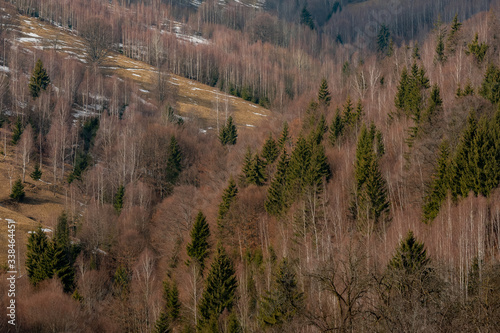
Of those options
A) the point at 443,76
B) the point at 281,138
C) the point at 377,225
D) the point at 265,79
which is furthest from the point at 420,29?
the point at 377,225

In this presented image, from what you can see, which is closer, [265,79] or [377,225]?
[377,225]

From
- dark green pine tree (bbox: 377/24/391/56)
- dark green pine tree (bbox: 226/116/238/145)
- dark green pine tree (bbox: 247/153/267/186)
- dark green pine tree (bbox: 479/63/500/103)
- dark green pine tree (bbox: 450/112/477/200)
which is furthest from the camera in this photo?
dark green pine tree (bbox: 377/24/391/56)

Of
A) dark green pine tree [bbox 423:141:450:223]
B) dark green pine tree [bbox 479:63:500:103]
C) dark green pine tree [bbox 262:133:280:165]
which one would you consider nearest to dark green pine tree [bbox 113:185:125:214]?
dark green pine tree [bbox 262:133:280:165]

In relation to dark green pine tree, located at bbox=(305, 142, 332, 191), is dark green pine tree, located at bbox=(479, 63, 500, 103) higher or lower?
higher

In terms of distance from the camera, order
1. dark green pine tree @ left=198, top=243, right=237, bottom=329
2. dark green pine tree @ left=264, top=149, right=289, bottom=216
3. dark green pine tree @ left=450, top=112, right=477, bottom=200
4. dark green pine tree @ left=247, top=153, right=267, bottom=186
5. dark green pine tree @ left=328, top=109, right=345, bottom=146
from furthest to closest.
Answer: dark green pine tree @ left=328, top=109, right=345, bottom=146 < dark green pine tree @ left=247, top=153, right=267, bottom=186 < dark green pine tree @ left=264, top=149, right=289, bottom=216 < dark green pine tree @ left=198, top=243, right=237, bottom=329 < dark green pine tree @ left=450, top=112, right=477, bottom=200

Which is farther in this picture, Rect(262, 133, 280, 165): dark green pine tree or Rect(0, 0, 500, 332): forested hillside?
Rect(262, 133, 280, 165): dark green pine tree

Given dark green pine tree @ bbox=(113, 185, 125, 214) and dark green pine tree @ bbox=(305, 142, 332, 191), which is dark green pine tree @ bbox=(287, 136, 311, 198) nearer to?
dark green pine tree @ bbox=(305, 142, 332, 191)

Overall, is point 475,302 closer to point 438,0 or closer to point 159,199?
point 159,199
